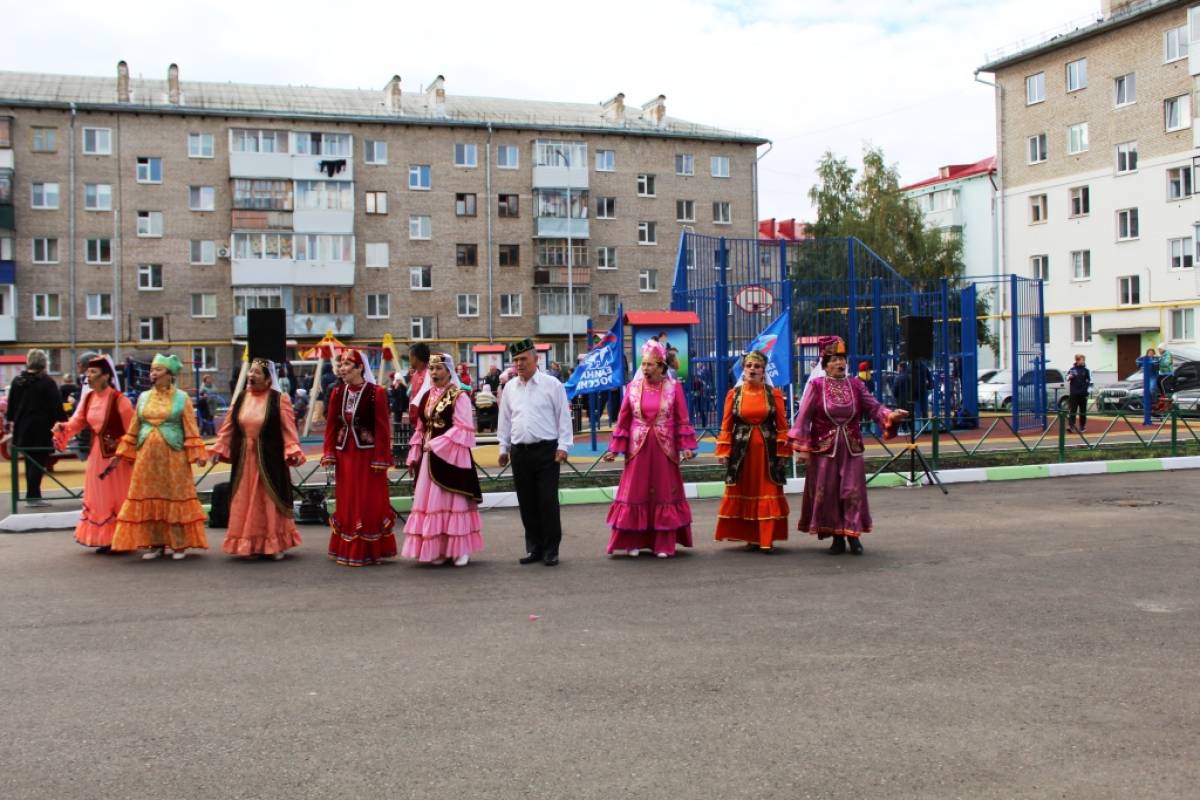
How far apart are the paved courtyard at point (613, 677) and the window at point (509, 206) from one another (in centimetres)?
4983

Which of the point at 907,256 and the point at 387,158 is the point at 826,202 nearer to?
the point at 907,256

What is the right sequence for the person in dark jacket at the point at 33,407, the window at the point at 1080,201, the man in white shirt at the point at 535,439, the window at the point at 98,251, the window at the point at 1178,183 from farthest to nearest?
the window at the point at 98,251 → the window at the point at 1080,201 → the window at the point at 1178,183 → the person in dark jacket at the point at 33,407 → the man in white shirt at the point at 535,439

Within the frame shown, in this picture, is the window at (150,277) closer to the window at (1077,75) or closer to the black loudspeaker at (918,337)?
the window at (1077,75)

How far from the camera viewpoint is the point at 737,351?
76.3 ft

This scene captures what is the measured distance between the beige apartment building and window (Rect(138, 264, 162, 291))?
10 centimetres

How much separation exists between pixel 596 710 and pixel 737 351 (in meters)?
18.2

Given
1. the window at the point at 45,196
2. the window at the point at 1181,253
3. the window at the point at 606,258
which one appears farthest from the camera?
the window at the point at 606,258

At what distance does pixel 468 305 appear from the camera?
5831 centimetres

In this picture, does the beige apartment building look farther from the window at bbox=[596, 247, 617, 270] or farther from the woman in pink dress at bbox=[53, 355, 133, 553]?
the woman in pink dress at bbox=[53, 355, 133, 553]

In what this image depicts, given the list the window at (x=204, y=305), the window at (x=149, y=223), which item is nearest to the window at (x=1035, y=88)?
the window at (x=204, y=305)

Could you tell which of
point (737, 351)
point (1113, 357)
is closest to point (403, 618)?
point (737, 351)

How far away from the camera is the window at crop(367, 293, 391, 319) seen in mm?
56844

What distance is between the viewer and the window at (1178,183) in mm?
44719

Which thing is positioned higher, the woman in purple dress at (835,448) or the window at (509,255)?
the window at (509,255)
